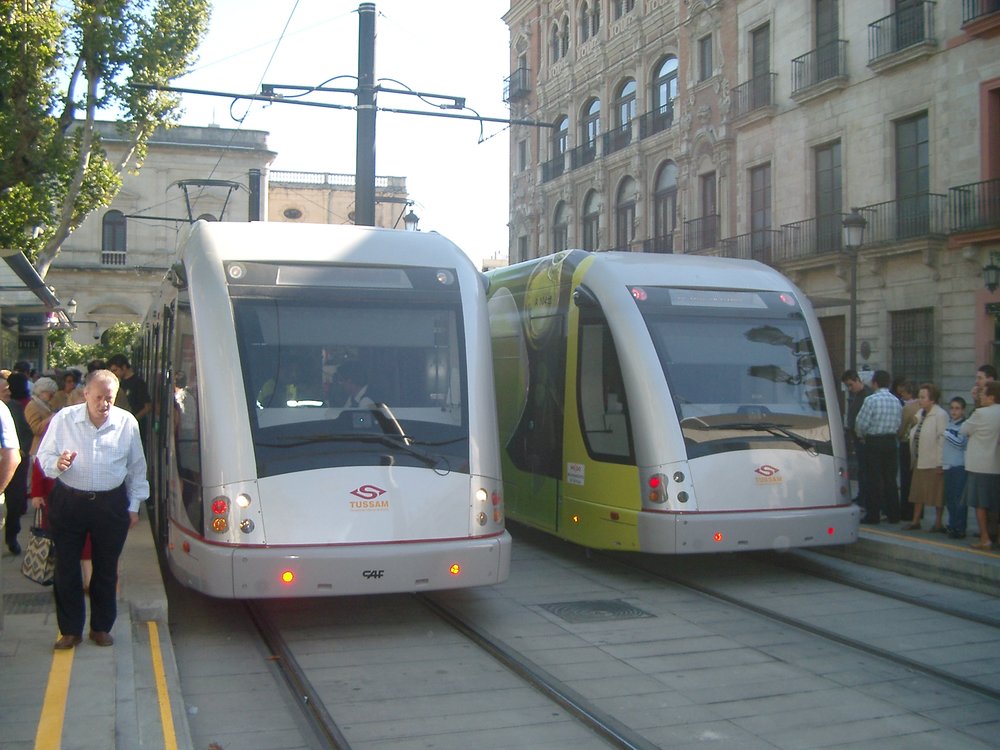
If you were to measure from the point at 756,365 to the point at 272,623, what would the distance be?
4.68 metres

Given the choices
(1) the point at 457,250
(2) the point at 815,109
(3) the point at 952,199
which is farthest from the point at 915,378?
(1) the point at 457,250

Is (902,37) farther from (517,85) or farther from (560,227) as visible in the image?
(517,85)

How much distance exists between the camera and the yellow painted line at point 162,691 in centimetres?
512

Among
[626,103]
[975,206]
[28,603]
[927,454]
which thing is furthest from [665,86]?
[28,603]

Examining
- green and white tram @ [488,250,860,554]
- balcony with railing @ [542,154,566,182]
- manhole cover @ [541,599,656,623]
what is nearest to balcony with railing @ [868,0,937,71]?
green and white tram @ [488,250,860,554]

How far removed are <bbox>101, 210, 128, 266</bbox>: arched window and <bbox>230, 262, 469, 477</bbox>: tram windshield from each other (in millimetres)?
48440

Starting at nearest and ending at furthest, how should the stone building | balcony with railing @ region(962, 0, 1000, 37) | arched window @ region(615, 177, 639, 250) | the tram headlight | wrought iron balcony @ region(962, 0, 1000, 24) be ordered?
the tram headlight < balcony with railing @ region(962, 0, 1000, 37) < wrought iron balcony @ region(962, 0, 1000, 24) < arched window @ region(615, 177, 639, 250) < the stone building

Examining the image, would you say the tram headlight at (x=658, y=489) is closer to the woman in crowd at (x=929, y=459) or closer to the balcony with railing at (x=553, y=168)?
the woman in crowd at (x=929, y=459)

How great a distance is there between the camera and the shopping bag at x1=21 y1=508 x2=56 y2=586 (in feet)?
22.4

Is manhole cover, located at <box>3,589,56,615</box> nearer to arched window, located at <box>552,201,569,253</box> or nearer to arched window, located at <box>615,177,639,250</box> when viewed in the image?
arched window, located at <box>615,177,639,250</box>

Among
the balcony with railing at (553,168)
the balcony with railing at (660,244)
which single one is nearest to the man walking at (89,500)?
the balcony with railing at (660,244)

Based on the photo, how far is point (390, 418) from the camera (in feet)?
25.7

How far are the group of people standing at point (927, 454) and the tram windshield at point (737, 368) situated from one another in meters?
1.65

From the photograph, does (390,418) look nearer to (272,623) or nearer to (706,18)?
(272,623)
